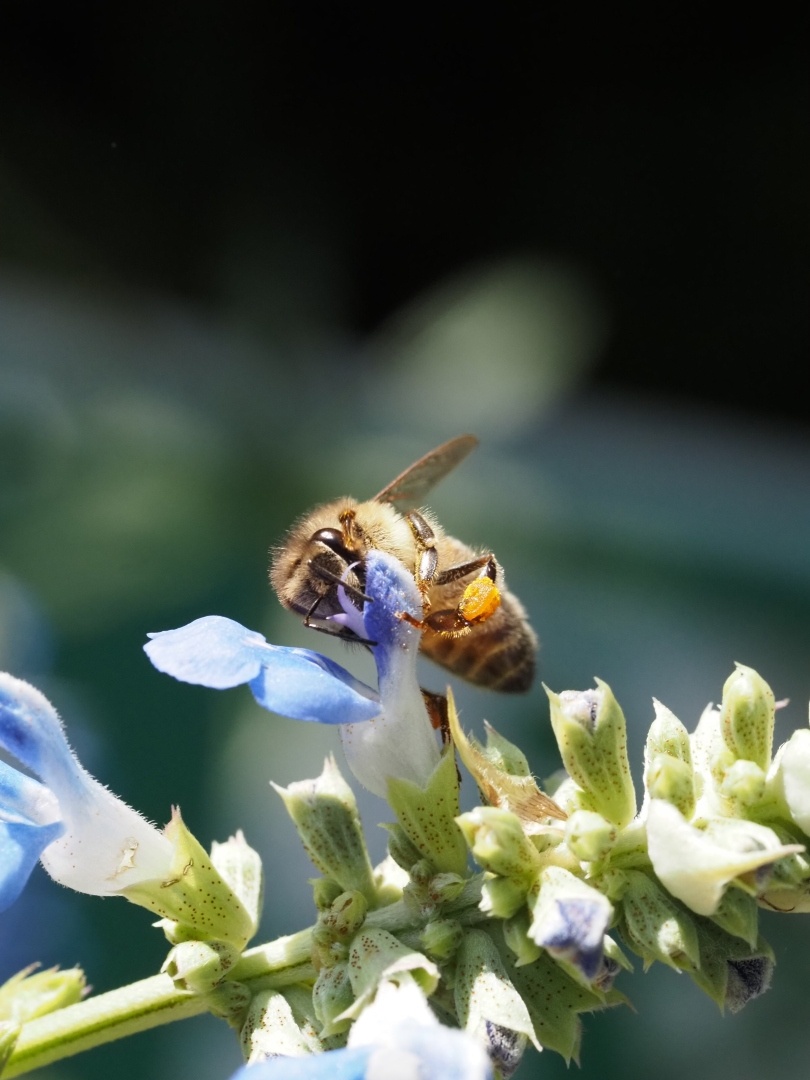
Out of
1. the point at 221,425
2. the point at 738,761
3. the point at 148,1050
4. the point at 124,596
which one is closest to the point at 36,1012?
the point at 738,761

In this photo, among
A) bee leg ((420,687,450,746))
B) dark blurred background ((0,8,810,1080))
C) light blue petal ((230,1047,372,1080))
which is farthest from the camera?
dark blurred background ((0,8,810,1080))

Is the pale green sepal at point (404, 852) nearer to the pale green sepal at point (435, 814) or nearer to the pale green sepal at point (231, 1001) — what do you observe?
the pale green sepal at point (435, 814)

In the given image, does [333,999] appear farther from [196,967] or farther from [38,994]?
[38,994]

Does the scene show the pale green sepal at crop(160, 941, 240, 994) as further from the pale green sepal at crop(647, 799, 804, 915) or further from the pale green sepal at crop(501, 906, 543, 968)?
the pale green sepal at crop(647, 799, 804, 915)

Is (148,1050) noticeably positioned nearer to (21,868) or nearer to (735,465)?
(21,868)

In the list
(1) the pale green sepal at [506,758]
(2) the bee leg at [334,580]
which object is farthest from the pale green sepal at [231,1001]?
(2) the bee leg at [334,580]

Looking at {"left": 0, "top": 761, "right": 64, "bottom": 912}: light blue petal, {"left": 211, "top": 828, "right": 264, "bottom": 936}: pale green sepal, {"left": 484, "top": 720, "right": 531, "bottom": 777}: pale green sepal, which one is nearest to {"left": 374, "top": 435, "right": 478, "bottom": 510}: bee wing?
{"left": 484, "top": 720, "right": 531, "bottom": 777}: pale green sepal
